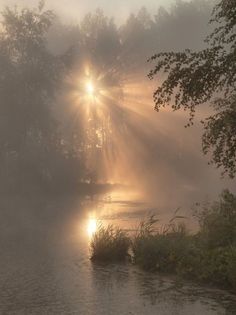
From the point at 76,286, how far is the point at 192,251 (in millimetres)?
4069

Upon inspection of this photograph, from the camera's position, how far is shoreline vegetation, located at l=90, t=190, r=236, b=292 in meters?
16.4

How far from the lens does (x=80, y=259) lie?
20.9 m

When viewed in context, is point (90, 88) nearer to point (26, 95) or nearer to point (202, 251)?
point (26, 95)

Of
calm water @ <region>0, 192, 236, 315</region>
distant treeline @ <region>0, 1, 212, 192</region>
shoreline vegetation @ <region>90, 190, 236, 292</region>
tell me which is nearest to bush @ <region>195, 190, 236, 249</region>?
shoreline vegetation @ <region>90, 190, 236, 292</region>

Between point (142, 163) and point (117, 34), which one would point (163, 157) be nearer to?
point (142, 163)

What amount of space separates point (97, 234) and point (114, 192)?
38574 mm

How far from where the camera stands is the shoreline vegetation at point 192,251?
16406mm

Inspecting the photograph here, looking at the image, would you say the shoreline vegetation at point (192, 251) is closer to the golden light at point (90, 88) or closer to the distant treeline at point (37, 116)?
the distant treeline at point (37, 116)

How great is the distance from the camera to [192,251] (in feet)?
59.0

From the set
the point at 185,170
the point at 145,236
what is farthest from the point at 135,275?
the point at 185,170

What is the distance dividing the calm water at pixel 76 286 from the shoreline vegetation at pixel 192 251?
0.58m

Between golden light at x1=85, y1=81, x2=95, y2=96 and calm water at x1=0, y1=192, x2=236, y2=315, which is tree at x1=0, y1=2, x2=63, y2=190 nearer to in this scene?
golden light at x1=85, y1=81, x2=95, y2=96

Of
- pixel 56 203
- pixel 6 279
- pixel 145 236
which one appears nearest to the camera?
pixel 6 279

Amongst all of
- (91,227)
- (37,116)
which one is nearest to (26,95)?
(37,116)
